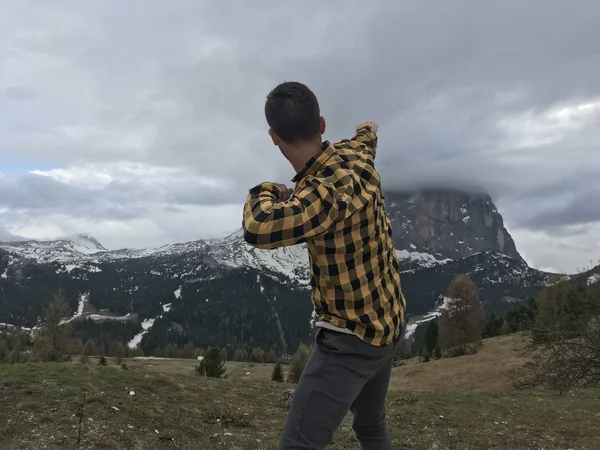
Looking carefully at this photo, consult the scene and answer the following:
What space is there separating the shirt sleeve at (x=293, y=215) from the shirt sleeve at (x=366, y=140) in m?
0.83

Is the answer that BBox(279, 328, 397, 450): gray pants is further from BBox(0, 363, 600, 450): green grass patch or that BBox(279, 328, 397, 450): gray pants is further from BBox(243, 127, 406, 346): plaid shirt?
BBox(0, 363, 600, 450): green grass patch

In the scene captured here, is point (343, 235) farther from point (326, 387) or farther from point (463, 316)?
point (463, 316)

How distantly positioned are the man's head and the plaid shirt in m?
0.16

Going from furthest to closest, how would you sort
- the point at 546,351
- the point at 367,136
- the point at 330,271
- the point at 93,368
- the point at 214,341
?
the point at 214,341 < the point at 93,368 < the point at 546,351 < the point at 367,136 < the point at 330,271

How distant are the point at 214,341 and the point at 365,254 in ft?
680

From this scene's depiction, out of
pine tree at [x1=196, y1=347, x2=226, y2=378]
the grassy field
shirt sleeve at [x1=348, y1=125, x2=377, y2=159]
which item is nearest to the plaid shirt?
shirt sleeve at [x1=348, y1=125, x2=377, y2=159]

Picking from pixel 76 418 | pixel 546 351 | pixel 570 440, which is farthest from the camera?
pixel 546 351

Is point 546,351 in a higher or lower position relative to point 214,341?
higher

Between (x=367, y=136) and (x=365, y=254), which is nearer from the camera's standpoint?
(x=365, y=254)

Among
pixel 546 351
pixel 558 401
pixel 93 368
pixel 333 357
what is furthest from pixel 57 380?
pixel 558 401

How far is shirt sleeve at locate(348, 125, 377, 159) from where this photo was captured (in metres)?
3.26

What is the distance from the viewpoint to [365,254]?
9.36ft

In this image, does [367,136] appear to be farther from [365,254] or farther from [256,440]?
[256,440]

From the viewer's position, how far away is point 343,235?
8.98 ft
